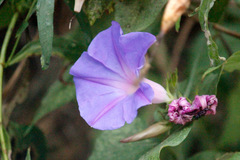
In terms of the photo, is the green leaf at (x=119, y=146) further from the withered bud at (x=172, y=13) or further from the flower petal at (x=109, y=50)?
the withered bud at (x=172, y=13)

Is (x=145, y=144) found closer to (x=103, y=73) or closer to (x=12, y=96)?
(x=103, y=73)

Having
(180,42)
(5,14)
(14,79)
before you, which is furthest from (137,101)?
(180,42)

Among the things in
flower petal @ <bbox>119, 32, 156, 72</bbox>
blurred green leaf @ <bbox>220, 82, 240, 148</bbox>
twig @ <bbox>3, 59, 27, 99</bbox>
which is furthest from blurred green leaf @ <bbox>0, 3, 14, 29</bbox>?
blurred green leaf @ <bbox>220, 82, 240, 148</bbox>

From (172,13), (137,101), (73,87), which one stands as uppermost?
(172,13)

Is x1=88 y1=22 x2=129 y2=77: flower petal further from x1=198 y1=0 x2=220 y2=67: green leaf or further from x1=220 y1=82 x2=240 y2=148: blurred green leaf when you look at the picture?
x1=220 y1=82 x2=240 y2=148: blurred green leaf

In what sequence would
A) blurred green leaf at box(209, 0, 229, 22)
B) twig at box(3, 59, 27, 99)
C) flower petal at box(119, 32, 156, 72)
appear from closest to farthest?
flower petal at box(119, 32, 156, 72) → blurred green leaf at box(209, 0, 229, 22) → twig at box(3, 59, 27, 99)

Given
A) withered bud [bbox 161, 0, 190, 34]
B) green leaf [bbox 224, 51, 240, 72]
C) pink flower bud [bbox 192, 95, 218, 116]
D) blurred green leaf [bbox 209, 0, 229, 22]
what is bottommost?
pink flower bud [bbox 192, 95, 218, 116]

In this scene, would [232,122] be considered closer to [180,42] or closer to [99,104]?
[180,42]

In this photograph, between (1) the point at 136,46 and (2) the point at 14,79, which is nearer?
(1) the point at 136,46
